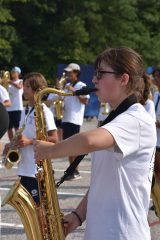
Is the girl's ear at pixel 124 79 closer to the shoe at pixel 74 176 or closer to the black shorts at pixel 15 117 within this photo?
the shoe at pixel 74 176

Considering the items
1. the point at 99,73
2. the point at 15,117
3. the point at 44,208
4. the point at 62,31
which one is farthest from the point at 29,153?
the point at 62,31

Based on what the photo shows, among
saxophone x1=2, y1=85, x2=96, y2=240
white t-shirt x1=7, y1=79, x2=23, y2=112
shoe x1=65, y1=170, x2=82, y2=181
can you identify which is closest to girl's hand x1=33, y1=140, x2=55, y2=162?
saxophone x1=2, y1=85, x2=96, y2=240

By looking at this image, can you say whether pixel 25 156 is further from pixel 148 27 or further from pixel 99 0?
pixel 148 27

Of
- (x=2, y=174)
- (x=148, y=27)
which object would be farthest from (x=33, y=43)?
(x=2, y=174)

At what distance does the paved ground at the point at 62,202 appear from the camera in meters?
5.66

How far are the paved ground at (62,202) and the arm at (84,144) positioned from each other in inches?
130

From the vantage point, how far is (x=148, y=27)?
37.8 meters

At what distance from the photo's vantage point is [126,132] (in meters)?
2.46

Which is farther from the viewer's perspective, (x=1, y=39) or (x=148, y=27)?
(x=148, y=27)

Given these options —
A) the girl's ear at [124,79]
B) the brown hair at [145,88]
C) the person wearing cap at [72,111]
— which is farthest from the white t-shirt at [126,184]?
the person wearing cap at [72,111]

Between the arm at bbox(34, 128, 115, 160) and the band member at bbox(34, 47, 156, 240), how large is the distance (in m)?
0.07

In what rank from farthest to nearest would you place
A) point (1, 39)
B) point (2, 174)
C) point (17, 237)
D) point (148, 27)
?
point (148, 27), point (1, 39), point (2, 174), point (17, 237)

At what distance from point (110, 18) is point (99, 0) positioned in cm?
145

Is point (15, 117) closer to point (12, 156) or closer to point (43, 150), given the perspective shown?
point (12, 156)
